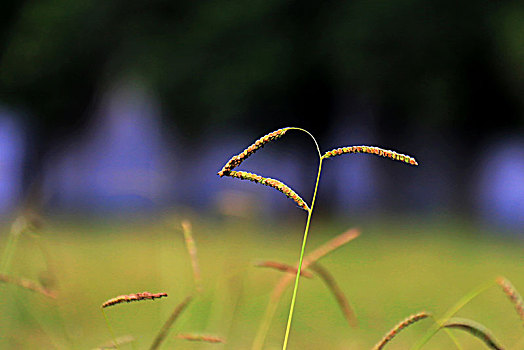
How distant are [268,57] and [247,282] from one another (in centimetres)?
1281

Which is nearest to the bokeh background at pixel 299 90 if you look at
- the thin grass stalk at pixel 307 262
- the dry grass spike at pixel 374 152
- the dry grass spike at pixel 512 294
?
the thin grass stalk at pixel 307 262

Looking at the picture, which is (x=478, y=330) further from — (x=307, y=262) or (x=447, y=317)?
(x=307, y=262)

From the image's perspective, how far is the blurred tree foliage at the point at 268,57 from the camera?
14.4 metres

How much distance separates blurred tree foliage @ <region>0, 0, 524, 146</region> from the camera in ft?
47.2

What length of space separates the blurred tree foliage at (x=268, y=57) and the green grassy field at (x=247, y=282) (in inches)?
88.2

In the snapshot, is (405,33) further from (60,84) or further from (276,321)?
(276,321)

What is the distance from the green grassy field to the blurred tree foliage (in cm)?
224

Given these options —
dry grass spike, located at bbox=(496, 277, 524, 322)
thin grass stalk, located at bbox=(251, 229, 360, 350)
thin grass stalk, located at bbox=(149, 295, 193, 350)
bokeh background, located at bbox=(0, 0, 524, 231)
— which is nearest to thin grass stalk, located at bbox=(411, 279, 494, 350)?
dry grass spike, located at bbox=(496, 277, 524, 322)

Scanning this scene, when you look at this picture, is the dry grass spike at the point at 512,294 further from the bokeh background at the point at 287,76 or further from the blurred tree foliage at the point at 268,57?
the blurred tree foliage at the point at 268,57

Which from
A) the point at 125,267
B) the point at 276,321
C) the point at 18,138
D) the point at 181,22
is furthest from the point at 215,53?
the point at 276,321

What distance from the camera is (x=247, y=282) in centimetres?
220

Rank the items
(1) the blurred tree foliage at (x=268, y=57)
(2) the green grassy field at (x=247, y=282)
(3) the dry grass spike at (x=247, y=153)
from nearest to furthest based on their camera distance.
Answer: (3) the dry grass spike at (x=247, y=153) → (2) the green grassy field at (x=247, y=282) → (1) the blurred tree foliage at (x=268, y=57)

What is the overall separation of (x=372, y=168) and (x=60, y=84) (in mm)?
6132

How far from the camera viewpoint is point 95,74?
15.5 meters
